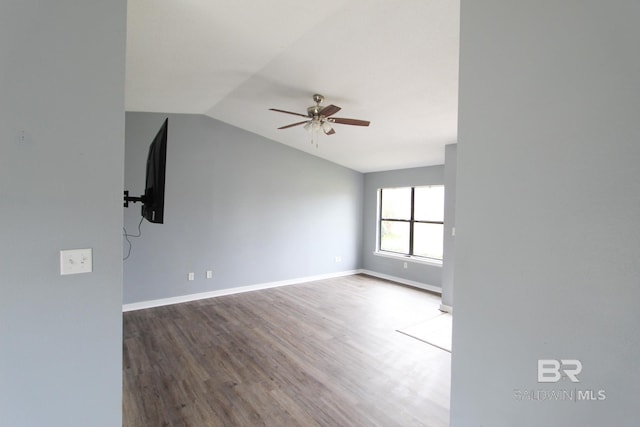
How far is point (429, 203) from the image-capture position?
17.9 feet

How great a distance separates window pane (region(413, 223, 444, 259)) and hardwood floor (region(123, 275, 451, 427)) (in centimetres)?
135

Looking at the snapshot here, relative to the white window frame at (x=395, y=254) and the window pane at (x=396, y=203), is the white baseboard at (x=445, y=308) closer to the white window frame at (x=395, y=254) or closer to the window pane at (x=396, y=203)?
the white window frame at (x=395, y=254)

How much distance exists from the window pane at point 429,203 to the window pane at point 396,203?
0.67ft

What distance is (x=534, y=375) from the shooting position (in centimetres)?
90

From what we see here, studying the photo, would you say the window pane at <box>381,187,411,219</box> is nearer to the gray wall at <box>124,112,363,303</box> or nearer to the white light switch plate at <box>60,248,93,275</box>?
the gray wall at <box>124,112,363,303</box>

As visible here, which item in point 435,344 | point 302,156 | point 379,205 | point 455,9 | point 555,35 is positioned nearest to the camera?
point 555,35

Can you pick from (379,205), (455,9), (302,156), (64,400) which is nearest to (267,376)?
(64,400)

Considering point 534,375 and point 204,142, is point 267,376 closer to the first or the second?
point 534,375

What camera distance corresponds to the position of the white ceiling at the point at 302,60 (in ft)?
6.27

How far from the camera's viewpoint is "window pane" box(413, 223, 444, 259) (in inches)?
208

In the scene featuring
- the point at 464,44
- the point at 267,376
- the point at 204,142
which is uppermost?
the point at 204,142

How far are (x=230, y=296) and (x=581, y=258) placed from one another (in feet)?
15.1

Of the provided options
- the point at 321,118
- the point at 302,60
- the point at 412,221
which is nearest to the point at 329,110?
the point at 321,118

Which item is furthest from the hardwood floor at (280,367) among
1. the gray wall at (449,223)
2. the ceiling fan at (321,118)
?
the ceiling fan at (321,118)
